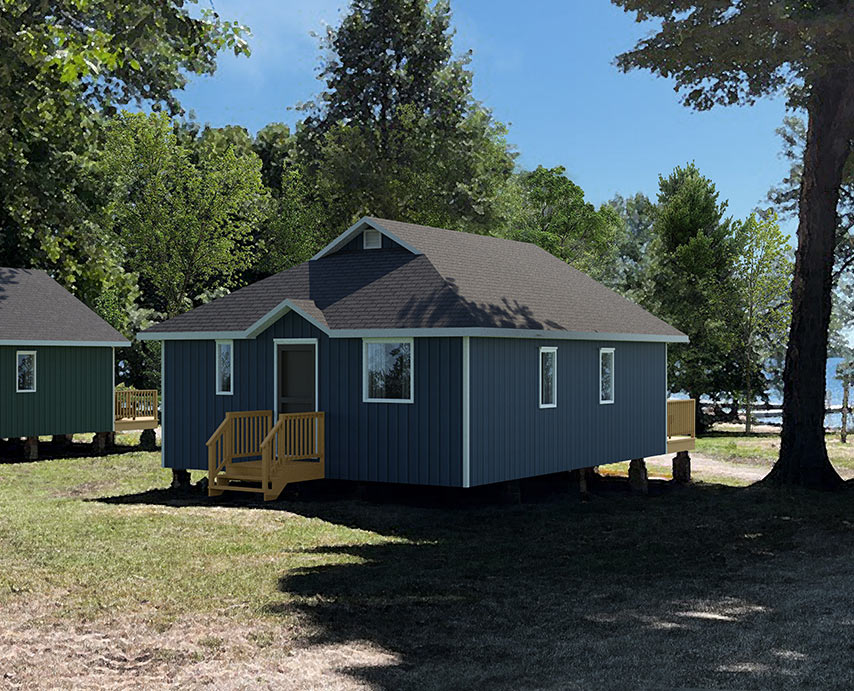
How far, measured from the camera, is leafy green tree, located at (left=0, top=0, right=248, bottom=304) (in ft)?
39.4

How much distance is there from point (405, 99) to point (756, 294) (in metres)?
19.4

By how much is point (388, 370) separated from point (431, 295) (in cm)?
155

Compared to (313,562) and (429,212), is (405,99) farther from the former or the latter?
(313,562)

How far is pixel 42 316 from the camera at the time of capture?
29.7 m

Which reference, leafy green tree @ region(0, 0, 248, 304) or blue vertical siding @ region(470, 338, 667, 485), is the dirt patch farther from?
blue vertical siding @ region(470, 338, 667, 485)

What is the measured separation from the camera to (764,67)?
70.2 ft

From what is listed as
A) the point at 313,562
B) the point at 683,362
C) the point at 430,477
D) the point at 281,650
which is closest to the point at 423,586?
the point at 313,562

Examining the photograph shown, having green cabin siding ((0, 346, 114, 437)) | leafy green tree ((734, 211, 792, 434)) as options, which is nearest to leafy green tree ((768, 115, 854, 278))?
leafy green tree ((734, 211, 792, 434))

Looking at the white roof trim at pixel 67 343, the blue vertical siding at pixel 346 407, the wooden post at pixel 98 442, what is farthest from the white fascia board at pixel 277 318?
the wooden post at pixel 98 442

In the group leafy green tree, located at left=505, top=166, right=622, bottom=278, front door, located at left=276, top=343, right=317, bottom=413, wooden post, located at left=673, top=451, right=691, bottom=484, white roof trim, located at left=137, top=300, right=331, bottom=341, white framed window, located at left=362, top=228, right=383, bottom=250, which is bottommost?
wooden post, located at left=673, top=451, right=691, bottom=484

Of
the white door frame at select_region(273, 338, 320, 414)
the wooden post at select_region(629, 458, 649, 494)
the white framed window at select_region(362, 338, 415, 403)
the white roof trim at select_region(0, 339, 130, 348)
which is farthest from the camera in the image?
the white roof trim at select_region(0, 339, 130, 348)

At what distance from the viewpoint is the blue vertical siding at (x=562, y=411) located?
18641 millimetres

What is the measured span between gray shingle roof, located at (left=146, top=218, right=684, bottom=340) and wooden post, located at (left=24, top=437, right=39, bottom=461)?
8618 millimetres

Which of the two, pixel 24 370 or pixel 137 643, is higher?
pixel 24 370
